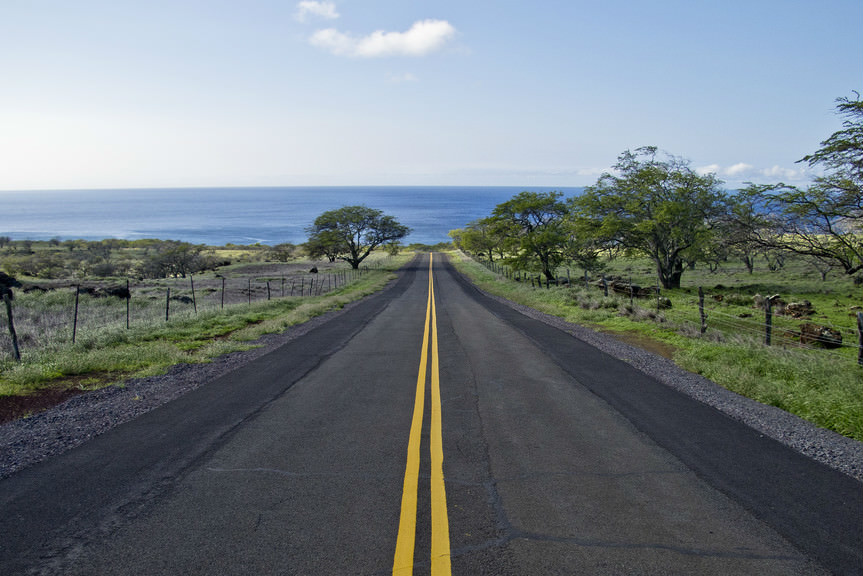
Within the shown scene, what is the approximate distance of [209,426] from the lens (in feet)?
19.5

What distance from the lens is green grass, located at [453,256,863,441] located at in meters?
6.98

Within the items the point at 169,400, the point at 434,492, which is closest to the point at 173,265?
the point at 169,400

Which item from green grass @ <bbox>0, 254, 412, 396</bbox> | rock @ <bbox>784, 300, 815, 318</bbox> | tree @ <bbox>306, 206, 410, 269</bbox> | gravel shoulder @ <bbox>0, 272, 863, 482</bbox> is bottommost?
green grass @ <bbox>0, 254, 412, 396</bbox>

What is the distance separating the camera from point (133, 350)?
35.1 feet

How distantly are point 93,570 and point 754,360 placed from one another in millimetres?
10973

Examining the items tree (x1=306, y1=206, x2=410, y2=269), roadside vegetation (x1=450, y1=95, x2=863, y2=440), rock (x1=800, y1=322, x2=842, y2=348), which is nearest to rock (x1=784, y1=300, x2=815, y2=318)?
roadside vegetation (x1=450, y1=95, x2=863, y2=440)

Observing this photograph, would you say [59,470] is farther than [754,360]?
No

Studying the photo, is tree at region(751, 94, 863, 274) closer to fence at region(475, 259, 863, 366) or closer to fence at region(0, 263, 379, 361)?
fence at region(475, 259, 863, 366)

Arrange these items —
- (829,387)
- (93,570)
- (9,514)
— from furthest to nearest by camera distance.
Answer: (829,387)
(9,514)
(93,570)

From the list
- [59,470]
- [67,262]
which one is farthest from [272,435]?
[67,262]

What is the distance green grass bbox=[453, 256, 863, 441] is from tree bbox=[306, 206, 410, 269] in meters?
32.8

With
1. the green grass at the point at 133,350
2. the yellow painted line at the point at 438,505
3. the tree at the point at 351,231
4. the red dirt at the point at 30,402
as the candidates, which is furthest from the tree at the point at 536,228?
the red dirt at the point at 30,402

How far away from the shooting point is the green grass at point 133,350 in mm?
8539

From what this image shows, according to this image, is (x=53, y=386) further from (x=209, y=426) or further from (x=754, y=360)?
(x=754, y=360)
